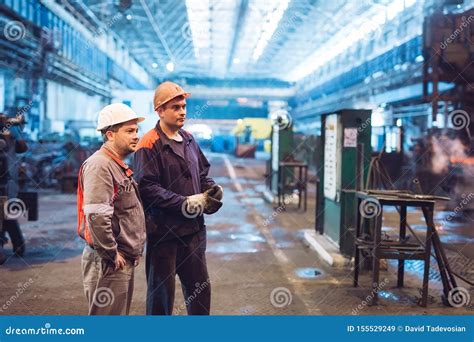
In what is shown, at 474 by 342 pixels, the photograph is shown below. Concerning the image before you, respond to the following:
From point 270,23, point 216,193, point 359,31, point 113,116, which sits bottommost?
point 216,193

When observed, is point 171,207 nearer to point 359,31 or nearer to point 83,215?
point 83,215

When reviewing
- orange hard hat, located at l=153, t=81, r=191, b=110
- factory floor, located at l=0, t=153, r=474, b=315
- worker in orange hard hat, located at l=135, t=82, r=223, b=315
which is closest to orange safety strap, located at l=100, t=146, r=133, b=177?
worker in orange hard hat, located at l=135, t=82, r=223, b=315

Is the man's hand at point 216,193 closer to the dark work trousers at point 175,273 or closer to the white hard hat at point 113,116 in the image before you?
the dark work trousers at point 175,273

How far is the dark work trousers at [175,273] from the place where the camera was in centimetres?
346

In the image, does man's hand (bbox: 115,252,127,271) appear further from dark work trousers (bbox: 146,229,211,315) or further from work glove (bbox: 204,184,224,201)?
work glove (bbox: 204,184,224,201)

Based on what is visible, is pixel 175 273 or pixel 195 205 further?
pixel 175 273

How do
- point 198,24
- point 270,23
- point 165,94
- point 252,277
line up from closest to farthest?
1. point 165,94
2. point 252,277
3. point 270,23
4. point 198,24

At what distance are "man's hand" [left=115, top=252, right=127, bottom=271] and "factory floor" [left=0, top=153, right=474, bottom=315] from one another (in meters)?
2.07

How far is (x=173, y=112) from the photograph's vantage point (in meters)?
3.49

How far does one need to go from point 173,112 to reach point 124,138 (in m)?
0.52

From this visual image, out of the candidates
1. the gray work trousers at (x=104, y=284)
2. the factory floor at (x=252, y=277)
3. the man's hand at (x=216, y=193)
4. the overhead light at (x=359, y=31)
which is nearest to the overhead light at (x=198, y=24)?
the overhead light at (x=359, y=31)

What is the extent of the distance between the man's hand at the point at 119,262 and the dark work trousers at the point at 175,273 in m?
0.51

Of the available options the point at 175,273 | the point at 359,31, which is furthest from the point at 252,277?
the point at 359,31

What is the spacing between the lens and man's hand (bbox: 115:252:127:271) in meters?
2.91
